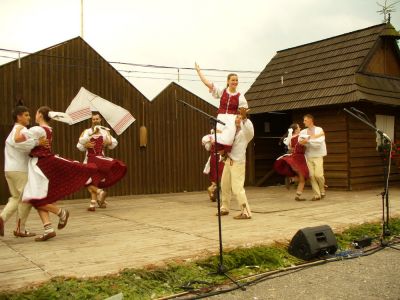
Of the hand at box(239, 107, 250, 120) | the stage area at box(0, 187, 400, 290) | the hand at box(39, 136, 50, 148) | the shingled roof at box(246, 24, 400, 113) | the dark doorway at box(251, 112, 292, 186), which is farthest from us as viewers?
the dark doorway at box(251, 112, 292, 186)

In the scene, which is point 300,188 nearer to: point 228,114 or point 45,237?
point 228,114

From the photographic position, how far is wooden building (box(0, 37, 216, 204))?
32.9ft

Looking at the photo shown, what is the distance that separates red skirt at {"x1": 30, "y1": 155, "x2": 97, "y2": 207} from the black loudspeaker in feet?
10.1

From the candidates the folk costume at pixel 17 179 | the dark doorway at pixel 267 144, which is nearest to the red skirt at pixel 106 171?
the folk costume at pixel 17 179

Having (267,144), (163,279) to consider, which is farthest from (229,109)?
(267,144)

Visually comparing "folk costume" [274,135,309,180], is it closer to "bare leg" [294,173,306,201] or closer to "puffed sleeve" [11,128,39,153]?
"bare leg" [294,173,306,201]

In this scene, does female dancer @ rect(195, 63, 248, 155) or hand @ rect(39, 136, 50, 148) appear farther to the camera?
female dancer @ rect(195, 63, 248, 155)

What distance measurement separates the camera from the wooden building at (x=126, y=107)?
10031 millimetres

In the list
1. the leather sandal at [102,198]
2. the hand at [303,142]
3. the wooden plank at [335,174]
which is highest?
the hand at [303,142]

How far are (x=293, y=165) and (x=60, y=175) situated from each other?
5750 millimetres

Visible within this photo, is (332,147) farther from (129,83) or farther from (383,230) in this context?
(383,230)

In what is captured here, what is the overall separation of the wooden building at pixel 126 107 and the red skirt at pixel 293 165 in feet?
10.3

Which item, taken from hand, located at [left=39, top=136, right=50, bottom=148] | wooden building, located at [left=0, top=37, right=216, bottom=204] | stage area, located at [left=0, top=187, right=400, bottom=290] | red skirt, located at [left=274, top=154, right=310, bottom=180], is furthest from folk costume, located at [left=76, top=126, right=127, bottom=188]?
red skirt, located at [left=274, top=154, right=310, bottom=180]

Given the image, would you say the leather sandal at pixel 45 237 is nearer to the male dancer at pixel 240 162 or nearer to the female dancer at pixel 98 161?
the male dancer at pixel 240 162
